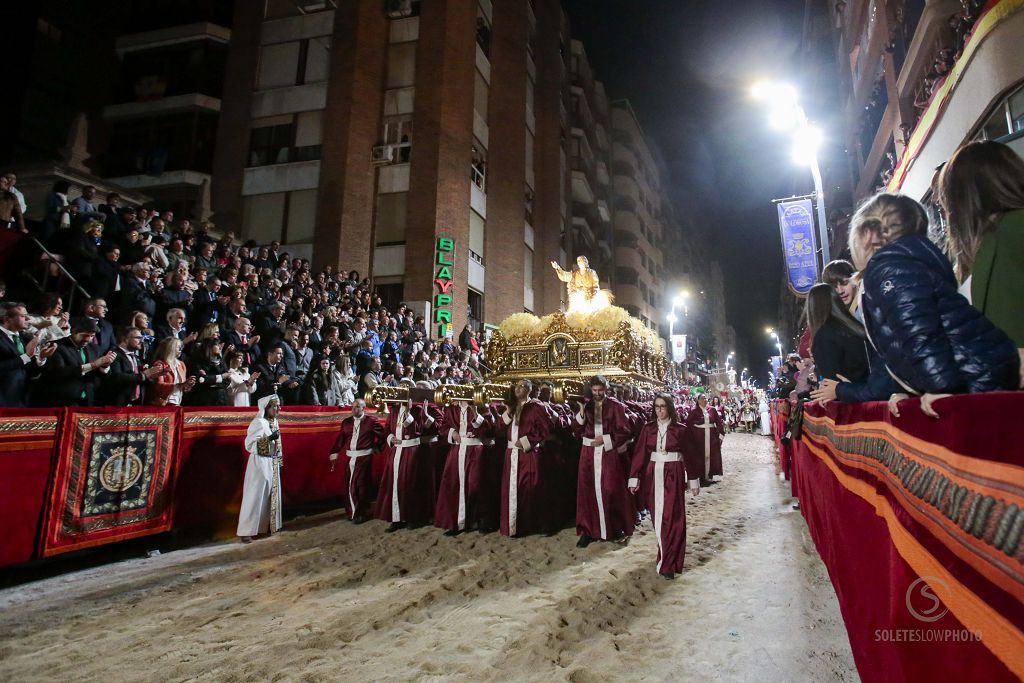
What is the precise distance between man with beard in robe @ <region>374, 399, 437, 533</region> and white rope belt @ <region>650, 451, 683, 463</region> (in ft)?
11.9

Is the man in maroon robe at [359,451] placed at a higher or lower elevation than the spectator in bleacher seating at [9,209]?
lower

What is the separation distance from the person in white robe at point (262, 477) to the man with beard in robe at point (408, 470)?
1.46m

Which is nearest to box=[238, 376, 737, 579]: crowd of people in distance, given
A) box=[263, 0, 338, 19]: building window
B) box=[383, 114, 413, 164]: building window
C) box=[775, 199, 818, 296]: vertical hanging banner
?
box=[775, 199, 818, 296]: vertical hanging banner

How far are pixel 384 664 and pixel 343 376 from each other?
24.9 ft

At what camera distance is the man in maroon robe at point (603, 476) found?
6191 millimetres

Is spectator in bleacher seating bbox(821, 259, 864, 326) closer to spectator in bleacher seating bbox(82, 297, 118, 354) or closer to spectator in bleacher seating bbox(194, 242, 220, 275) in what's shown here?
spectator in bleacher seating bbox(82, 297, 118, 354)

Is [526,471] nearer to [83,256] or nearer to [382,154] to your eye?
[83,256]

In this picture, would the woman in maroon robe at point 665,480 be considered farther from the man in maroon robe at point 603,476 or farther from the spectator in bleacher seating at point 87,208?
the spectator in bleacher seating at point 87,208

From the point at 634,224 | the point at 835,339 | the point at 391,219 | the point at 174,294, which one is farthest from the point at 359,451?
the point at 634,224

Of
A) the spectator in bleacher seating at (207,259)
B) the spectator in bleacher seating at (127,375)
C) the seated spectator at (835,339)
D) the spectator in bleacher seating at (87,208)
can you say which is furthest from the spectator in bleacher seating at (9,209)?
the seated spectator at (835,339)

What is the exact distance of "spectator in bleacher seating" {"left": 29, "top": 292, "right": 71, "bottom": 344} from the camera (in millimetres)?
5465

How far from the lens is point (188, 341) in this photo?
7.88 m

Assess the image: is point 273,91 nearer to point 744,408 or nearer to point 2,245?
point 2,245

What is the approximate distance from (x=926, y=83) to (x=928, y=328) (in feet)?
36.9
